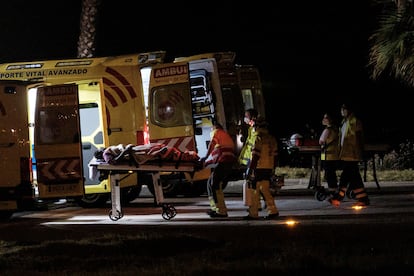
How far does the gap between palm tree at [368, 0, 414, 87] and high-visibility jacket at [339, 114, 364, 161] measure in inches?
58.4

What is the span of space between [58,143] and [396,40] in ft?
18.0

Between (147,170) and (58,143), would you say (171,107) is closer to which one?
(58,143)

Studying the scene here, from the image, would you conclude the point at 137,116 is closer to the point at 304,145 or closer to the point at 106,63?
the point at 106,63

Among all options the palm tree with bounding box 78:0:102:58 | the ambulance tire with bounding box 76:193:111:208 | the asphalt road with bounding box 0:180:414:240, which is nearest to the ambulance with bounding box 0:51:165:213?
the asphalt road with bounding box 0:180:414:240

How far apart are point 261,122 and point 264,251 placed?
3.82 metres

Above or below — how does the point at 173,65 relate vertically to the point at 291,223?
above

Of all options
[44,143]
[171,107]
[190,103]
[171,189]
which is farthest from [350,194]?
[44,143]

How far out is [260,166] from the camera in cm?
1198

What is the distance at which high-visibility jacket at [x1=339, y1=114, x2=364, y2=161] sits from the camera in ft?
43.8

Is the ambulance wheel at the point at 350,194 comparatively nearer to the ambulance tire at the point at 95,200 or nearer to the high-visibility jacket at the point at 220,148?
the high-visibility jacket at the point at 220,148

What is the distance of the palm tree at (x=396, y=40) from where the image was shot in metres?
11.8

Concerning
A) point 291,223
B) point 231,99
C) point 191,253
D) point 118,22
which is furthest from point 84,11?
point 191,253

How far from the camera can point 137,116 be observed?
14.8 m

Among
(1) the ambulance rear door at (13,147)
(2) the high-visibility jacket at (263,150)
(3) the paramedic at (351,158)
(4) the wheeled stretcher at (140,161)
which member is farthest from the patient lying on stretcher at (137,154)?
(3) the paramedic at (351,158)
